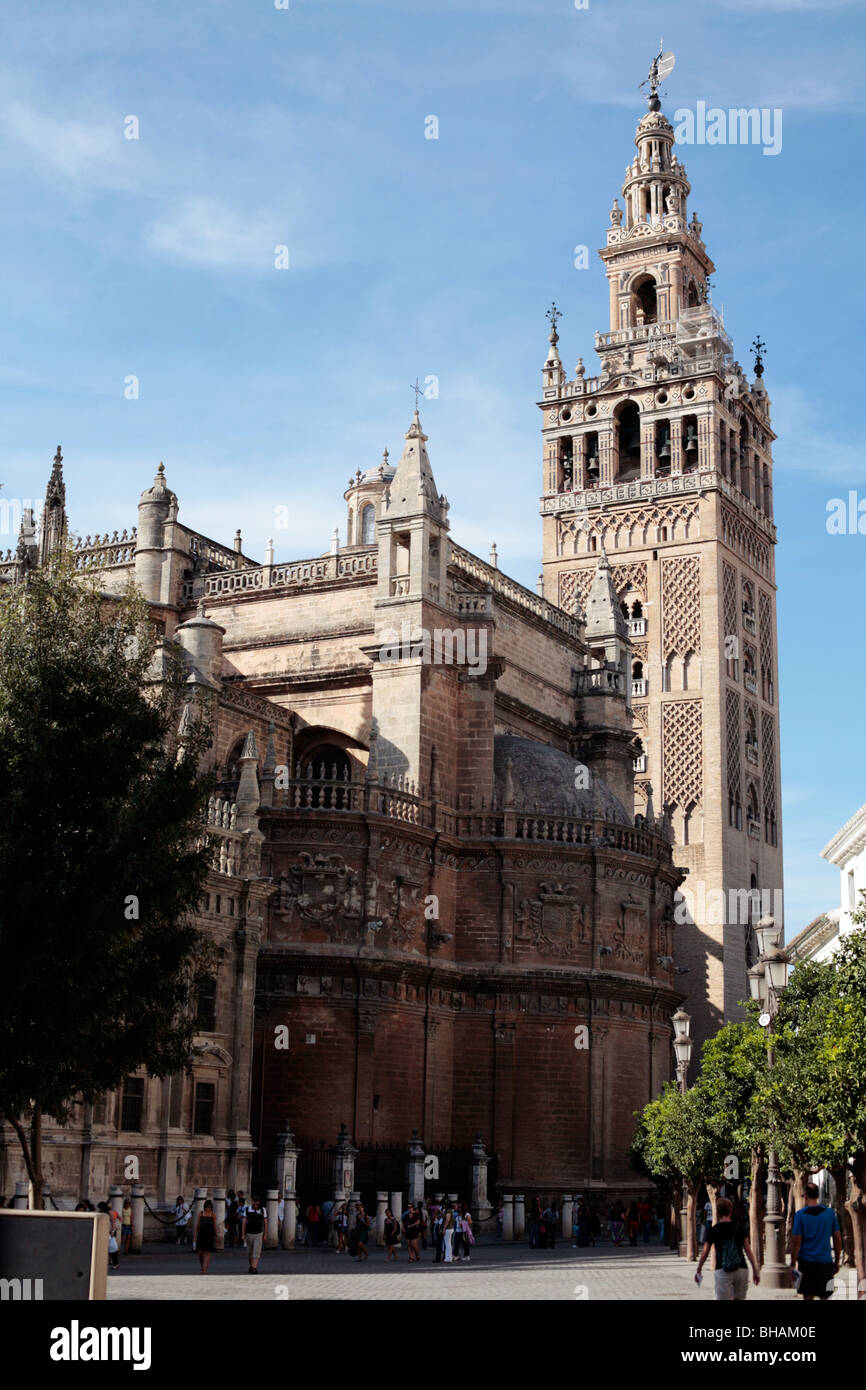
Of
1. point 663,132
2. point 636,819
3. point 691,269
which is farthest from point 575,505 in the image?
point 636,819

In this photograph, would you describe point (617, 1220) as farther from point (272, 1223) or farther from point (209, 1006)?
point (209, 1006)

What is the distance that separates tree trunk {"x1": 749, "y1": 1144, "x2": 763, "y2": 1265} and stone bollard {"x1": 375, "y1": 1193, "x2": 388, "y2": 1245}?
275 inches

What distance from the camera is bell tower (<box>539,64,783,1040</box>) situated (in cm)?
5581

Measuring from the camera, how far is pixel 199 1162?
1143 inches

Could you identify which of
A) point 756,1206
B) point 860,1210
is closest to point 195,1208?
point 756,1206

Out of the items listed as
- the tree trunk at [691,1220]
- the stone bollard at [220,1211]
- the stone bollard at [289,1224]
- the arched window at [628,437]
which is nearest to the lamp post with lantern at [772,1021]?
the tree trunk at [691,1220]

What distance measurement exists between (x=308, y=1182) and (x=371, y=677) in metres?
12.4

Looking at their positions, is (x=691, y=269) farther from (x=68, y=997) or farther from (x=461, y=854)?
(x=68, y=997)

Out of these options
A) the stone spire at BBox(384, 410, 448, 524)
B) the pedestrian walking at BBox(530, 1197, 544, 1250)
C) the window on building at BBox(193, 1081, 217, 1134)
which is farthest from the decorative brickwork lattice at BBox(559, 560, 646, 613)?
the window on building at BBox(193, 1081, 217, 1134)

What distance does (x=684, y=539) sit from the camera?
5922cm

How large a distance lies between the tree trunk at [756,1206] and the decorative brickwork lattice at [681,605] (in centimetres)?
3227

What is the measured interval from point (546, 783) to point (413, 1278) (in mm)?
19649
